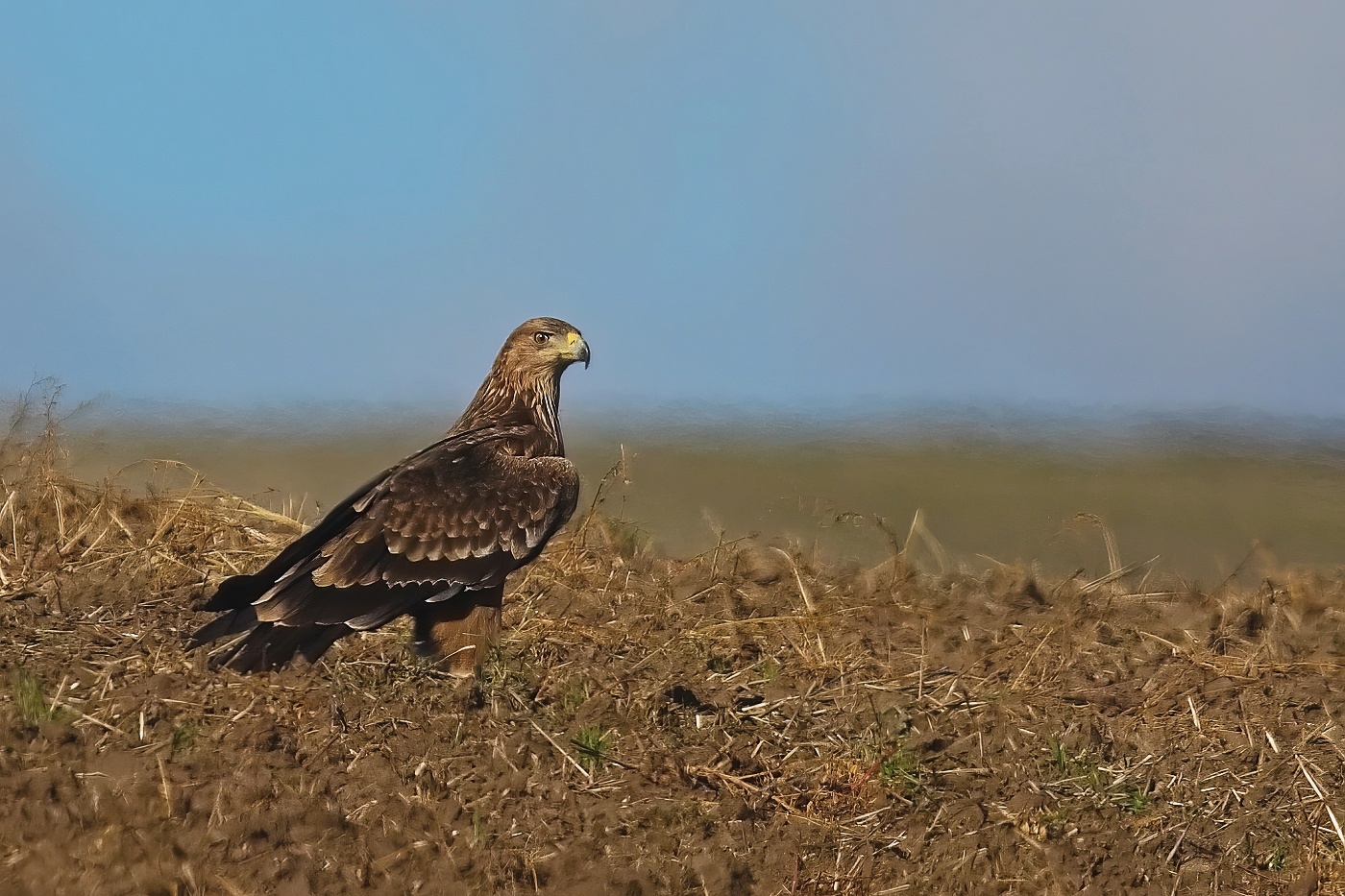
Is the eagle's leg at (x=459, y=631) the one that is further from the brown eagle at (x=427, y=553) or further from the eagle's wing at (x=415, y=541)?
the eagle's wing at (x=415, y=541)

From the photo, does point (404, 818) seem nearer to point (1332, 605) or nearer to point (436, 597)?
point (436, 597)

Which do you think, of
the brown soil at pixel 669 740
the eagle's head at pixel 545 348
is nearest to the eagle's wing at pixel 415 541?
the brown soil at pixel 669 740

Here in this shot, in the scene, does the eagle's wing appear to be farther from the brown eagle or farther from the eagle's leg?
the eagle's leg

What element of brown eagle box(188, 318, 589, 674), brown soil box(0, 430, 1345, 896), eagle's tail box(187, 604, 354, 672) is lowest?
brown soil box(0, 430, 1345, 896)

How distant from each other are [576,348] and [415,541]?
149cm

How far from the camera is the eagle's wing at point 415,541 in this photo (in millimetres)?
5480

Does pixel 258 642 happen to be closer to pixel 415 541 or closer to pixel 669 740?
pixel 415 541

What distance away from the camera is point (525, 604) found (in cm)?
678

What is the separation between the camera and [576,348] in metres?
6.86

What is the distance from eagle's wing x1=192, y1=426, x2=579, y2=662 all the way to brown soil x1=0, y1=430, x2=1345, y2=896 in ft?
1.04

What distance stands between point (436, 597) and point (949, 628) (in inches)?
104

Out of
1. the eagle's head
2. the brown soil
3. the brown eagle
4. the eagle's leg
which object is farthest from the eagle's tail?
the eagle's head

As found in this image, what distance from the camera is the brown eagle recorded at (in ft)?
17.7

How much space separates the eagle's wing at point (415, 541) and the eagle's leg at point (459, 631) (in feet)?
0.41
